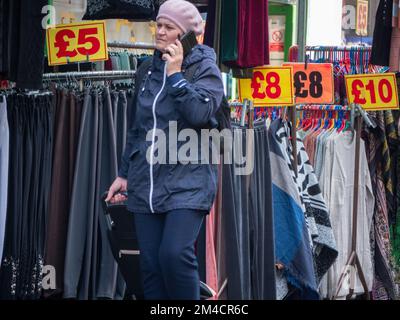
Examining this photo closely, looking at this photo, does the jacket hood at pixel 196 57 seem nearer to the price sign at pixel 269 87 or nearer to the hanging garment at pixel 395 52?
the price sign at pixel 269 87

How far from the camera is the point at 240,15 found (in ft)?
20.9

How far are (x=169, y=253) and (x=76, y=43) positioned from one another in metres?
2.06

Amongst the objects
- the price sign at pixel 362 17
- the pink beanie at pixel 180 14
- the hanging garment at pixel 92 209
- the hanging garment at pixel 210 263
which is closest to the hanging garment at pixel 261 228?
the hanging garment at pixel 210 263

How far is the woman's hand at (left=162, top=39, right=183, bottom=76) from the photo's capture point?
434cm

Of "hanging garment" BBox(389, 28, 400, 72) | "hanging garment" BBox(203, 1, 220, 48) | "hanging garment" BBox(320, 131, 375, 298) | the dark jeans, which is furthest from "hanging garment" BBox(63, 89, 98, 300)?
"hanging garment" BBox(389, 28, 400, 72)

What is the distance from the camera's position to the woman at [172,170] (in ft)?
14.1

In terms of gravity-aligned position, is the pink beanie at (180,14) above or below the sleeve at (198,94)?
above

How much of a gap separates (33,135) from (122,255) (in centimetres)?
99

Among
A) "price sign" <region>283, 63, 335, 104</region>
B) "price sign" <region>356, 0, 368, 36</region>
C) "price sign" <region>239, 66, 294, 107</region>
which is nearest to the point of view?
"price sign" <region>239, 66, 294, 107</region>

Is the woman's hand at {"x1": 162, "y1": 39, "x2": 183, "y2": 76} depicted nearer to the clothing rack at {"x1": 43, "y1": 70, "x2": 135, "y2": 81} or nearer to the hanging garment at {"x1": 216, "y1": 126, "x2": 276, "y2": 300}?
the hanging garment at {"x1": 216, "y1": 126, "x2": 276, "y2": 300}

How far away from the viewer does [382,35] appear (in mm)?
7016

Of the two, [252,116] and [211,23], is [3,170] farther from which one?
[211,23]
